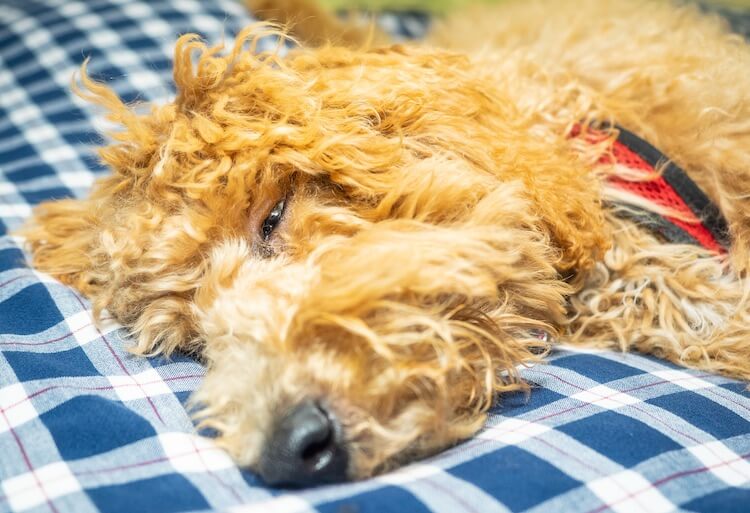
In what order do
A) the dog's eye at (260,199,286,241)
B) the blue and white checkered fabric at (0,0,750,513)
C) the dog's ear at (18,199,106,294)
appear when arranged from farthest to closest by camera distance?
the dog's ear at (18,199,106,294) < the dog's eye at (260,199,286,241) < the blue and white checkered fabric at (0,0,750,513)

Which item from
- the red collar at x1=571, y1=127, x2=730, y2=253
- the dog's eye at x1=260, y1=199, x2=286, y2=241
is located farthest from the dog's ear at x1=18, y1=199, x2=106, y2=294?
the red collar at x1=571, y1=127, x2=730, y2=253

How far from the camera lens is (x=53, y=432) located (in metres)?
1.44

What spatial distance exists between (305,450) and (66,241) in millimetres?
1092

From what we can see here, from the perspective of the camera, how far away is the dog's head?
138 cm

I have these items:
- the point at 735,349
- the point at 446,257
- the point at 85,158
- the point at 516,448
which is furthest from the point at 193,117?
the point at 735,349

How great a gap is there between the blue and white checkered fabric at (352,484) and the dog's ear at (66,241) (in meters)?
0.04

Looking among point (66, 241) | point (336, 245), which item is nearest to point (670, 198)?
point (336, 245)

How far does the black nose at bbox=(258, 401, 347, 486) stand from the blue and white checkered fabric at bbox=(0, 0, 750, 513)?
0.03 metres

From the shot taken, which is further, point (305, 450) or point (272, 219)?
point (272, 219)

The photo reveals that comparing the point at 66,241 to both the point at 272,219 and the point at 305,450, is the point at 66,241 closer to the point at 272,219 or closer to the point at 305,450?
the point at 272,219

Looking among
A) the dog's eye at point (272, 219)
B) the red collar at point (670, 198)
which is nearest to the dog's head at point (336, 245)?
the dog's eye at point (272, 219)

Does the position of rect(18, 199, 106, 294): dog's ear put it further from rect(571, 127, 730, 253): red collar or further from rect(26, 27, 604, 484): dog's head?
rect(571, 127, 730, 253): red collar

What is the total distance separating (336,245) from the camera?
62.4 inches

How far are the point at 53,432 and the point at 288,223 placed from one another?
2.12ft
